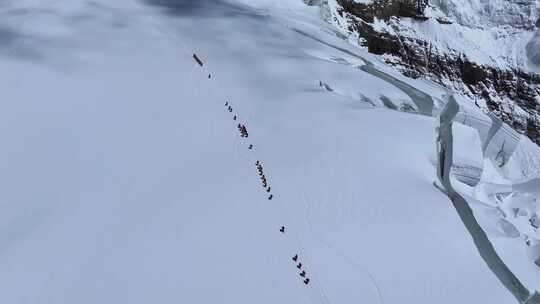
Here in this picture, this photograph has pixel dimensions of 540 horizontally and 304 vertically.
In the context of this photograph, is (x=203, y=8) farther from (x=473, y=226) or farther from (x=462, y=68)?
(x=462, y=68)

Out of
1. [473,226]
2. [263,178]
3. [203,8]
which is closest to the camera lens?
[473,226]

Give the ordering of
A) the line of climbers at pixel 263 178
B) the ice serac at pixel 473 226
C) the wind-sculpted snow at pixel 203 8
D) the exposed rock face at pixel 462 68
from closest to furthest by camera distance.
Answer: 1. the line of climbers at pixel 263 178
2. the ice serac at pixel 473 226
3. the wind-sculpted snow at pixel 203 8
4. the exposed rock face at pixel 462 68

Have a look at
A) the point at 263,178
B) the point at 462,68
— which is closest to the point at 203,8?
the point at 263,178

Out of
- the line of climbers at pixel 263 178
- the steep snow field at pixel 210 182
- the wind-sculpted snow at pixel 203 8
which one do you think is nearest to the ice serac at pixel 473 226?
the steep snow field at pixel 210 182

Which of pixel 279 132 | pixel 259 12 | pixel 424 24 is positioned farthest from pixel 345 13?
pixel 279 132

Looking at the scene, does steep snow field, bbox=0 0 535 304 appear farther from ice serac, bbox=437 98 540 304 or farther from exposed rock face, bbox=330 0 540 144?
exposed rock face, bbox=330 0 540 144

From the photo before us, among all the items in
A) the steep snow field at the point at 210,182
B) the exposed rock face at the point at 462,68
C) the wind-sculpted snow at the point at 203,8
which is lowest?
the exposed rock face at the point at 462,68

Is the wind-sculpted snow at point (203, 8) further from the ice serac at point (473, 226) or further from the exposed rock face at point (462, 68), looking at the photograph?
the exposed rock face at point (462, 68)
